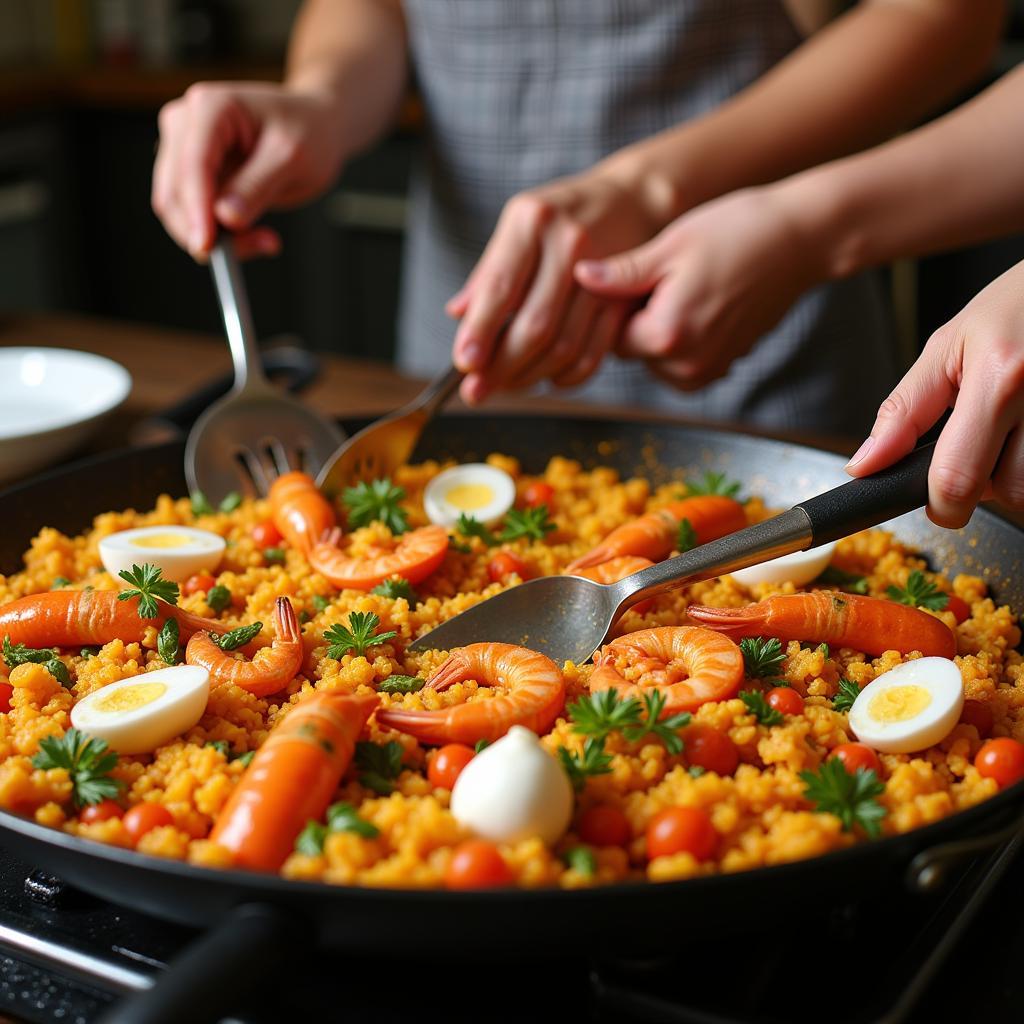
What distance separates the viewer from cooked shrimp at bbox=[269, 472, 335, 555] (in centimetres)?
162

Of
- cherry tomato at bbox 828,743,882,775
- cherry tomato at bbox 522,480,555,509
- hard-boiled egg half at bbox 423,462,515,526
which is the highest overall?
cherry tomato at bbox 828,743,882,775

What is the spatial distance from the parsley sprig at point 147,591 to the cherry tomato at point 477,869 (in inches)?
22.1

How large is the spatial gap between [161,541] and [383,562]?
0.30 m

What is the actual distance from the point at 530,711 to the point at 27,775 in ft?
1.52

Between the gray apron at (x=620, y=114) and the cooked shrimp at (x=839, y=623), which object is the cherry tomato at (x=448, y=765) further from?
the gray apron at (x=620, y=114)

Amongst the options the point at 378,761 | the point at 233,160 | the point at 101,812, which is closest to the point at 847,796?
the point at 378,761

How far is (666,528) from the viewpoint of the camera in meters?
1.61

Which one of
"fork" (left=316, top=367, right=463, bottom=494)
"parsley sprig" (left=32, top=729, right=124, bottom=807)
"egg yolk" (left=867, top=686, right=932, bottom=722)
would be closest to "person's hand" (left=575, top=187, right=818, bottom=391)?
"fork" (left=316, top=367, right=463, bottom=494)

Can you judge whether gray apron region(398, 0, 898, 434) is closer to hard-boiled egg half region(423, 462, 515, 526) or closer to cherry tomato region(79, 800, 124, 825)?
hard-boiled egg half region(423, 462, 515, 526)

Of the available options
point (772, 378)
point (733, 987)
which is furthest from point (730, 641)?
point (772, 378)

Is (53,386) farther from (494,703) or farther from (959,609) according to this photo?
(959,609)

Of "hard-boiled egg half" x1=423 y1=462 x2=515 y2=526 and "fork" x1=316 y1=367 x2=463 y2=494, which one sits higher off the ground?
"fork" x1=316 y1=367 x2=463 y2=494

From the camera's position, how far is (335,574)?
1.54m

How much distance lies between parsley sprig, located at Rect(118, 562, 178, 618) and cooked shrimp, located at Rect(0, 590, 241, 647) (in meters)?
0.01
